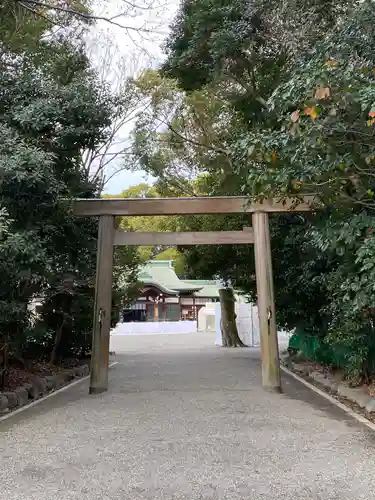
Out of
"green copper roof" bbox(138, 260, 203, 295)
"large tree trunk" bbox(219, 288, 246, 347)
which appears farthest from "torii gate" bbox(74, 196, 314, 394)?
"green copper roof" bbox(138, 260, 203, 295)

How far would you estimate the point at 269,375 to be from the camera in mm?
6938

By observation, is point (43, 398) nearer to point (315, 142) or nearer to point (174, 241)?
point (174, 241)

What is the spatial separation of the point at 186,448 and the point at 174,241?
3913mm

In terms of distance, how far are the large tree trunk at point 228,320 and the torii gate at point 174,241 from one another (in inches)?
356

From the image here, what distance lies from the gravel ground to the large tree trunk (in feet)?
30.8

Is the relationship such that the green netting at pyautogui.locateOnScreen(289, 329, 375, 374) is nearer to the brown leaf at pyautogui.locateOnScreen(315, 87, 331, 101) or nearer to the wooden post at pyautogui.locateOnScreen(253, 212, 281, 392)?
the wooden post at pyautogui.locateOnScreen(253, 212, 281, 392)

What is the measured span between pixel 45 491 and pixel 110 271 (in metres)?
4.28

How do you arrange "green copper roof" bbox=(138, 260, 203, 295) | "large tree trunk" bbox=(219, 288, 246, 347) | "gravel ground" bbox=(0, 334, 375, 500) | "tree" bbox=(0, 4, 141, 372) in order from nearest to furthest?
"gravel ground" bbox=(0, 334, 375, 500) < "tree" bbox=(0, 4, 141, 372) < "large tree trunk" bbox=(219, 288, 246, 347) < "green copper roof" bbox=(138, 260, 203, 295)

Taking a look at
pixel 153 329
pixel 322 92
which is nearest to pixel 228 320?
pixel 153 329

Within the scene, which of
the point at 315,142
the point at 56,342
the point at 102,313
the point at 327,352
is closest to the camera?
the point at 315,142

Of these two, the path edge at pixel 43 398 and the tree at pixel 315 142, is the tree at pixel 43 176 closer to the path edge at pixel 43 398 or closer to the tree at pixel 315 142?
the path edge at pixel 43 398

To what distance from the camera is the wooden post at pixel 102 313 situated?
695 cm

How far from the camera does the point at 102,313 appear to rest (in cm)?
700

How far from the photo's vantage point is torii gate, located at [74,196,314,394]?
6.98 metres
